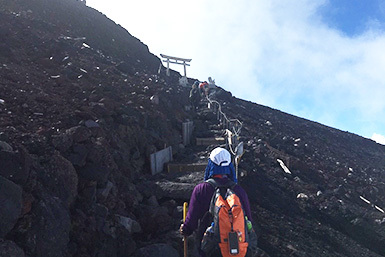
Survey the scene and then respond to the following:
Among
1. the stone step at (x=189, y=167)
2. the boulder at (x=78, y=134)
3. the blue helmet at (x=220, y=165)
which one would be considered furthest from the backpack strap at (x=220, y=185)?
the stone step at (x=189, y=167)

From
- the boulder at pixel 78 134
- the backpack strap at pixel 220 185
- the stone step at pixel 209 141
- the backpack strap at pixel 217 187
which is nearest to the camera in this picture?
the backpack strap at pixel 217 187

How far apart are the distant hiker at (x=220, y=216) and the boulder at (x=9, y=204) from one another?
205cm

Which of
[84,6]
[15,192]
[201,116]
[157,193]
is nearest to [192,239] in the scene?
[157,193]

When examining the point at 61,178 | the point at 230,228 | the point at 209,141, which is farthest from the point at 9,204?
the point at 209,141

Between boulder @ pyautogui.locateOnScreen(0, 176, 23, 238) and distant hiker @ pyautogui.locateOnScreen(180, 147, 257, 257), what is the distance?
2046 millimetres

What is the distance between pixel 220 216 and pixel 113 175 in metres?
4.09

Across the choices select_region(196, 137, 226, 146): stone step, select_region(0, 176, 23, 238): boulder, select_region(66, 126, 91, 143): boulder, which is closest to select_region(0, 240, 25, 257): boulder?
select_region(0, 176, 23, 238): boulder

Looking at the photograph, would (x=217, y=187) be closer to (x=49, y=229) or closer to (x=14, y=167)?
(x=49, y=229)

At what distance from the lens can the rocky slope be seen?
184 inches

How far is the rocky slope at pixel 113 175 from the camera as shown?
15.3 ft

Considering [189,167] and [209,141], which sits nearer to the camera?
[189,167]

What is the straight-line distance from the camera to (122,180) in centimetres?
716

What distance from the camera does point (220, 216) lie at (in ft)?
10.8

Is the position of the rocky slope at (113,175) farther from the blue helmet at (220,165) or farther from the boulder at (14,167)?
the blue helmet at (220,165)
